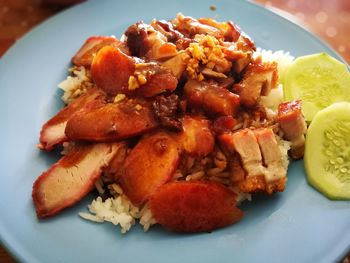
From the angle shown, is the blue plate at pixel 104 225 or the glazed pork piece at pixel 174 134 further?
the glazed pork piece at pixel 174 134

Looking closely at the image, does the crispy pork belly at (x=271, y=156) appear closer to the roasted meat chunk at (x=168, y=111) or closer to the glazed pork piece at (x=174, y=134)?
the glazed pork piece at (x=174, y=134)

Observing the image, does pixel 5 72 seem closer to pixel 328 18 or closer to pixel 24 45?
pixel 24 45

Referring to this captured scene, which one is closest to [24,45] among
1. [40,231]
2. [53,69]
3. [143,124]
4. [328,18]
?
[53,69]

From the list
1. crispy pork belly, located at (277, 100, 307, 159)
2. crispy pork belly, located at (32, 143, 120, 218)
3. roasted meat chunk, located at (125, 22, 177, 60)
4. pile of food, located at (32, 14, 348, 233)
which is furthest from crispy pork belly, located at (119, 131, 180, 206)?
crispy pork belly, located at (277, 100, 307, 159)

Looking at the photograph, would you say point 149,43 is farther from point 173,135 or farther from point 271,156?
point 271,156

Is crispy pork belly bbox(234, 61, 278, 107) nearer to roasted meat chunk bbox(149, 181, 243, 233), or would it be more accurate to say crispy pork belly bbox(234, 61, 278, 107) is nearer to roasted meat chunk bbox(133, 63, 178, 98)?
roasted meat chunk bbox(133, 63, 178, 98)

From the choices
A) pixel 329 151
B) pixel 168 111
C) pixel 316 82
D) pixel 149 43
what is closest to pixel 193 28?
pixel 149 43

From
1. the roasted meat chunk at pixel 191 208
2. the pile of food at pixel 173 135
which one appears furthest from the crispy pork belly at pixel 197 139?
the roasted meat chunk at pixel 191 208
